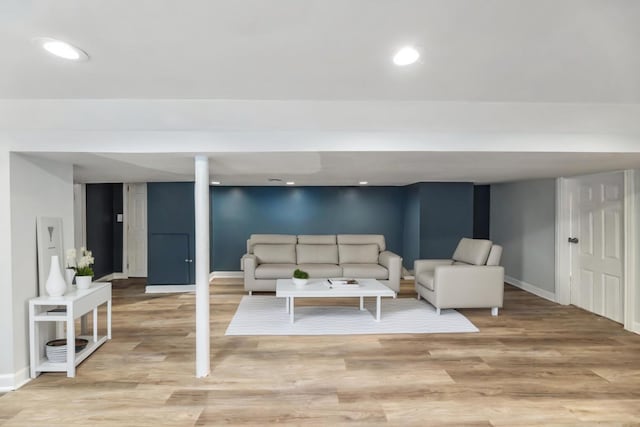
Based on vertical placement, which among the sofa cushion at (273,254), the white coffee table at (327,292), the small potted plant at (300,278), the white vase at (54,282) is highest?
the white vase at (54,282)

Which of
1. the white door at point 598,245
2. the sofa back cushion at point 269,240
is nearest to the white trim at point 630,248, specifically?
the white door at point 598,245

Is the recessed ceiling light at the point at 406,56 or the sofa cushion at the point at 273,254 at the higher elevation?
the recessed ceiling light at the point at 406,56

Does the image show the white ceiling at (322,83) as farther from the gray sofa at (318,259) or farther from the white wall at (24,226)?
the gray sofa at (318,259)

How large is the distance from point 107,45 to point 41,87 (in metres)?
0.83

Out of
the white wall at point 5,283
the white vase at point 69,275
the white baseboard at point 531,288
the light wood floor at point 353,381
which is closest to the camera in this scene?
the light wood floor at point 353,381

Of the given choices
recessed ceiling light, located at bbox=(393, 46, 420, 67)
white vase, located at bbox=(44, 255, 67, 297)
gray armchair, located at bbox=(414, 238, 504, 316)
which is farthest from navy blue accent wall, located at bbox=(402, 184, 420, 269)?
white vase, located at bbox=(44, 255, 67, 297)

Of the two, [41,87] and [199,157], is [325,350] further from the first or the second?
[41,87]

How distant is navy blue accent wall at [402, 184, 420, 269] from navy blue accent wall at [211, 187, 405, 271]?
20 cm

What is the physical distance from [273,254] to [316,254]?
0.72 metres

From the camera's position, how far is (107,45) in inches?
72.6

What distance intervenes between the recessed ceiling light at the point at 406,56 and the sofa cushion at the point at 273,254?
4.74 meters

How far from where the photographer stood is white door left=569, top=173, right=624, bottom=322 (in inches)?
179

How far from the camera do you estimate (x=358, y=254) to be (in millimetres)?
6512

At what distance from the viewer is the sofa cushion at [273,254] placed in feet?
21.0
